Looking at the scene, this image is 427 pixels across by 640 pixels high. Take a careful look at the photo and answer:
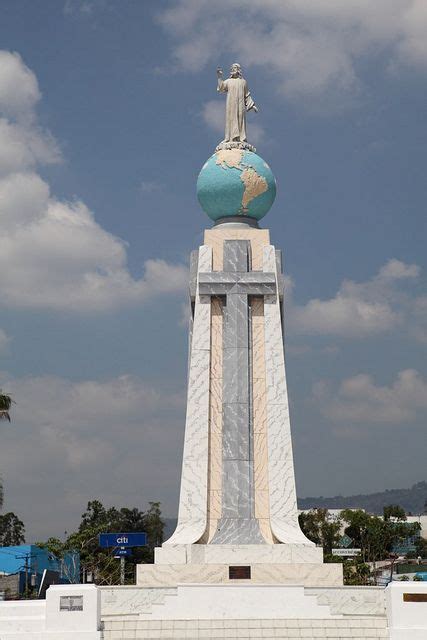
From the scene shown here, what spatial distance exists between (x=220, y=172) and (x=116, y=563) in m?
22.0

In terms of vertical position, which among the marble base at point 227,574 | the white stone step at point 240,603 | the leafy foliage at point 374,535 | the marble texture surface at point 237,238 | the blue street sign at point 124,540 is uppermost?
the marble texture surface at point 237,238

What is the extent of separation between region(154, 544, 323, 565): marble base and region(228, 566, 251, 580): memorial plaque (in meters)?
0.27

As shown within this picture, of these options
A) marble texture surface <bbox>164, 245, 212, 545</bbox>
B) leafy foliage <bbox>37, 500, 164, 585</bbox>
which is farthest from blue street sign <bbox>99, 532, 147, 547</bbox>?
marble texture surface <bbox>164, 245, 212, 545</bbox>

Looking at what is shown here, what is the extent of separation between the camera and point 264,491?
21.0 m

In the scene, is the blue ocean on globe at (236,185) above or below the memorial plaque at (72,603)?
above

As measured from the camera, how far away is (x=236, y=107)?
79.0 feet

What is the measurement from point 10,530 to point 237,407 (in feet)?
153

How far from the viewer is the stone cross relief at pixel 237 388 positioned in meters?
20.5

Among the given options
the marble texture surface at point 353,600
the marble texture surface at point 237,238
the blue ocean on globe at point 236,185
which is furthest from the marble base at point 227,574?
the blue ocean on globe at point 236,185

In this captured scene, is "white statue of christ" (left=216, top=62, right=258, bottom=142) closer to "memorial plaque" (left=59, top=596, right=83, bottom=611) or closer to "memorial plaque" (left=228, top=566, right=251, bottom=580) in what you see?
"memorial plaque" (left=228, top=566, right=251, bottom=580)

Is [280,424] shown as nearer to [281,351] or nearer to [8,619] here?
[281,351]

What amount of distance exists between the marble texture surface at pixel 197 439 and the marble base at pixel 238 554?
337 millimetres

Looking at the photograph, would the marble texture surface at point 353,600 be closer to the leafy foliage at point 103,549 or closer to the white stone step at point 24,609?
the white stone step at point 24,609

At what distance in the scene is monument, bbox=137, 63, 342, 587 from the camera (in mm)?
19672
